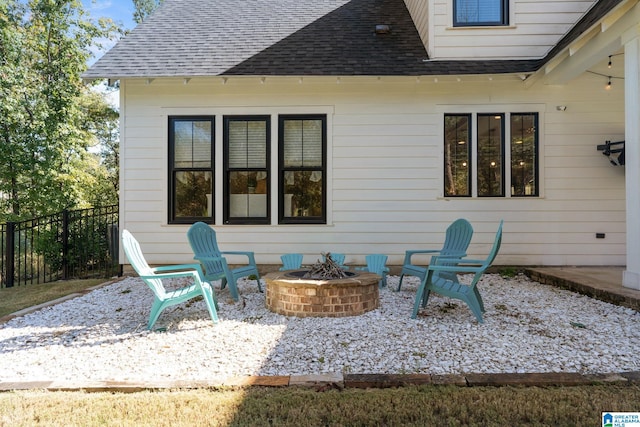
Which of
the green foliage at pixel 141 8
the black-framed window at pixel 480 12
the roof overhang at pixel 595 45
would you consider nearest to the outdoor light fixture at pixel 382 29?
the black-framed window at pixel 480 12

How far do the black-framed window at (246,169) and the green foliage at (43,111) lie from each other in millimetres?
6021

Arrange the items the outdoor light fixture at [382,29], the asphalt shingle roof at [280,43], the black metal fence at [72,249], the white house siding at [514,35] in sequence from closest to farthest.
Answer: the asphalt shingle roof at [280,43] < the white house siding at [514,35] < the outdoor light fixture at [382,29] < the black metal fence at [72,249]

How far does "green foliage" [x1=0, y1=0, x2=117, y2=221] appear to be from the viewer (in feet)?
32.1

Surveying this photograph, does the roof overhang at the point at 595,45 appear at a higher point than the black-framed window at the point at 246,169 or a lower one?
higher

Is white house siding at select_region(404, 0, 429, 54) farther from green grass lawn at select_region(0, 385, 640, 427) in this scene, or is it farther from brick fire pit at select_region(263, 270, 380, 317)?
green grass lawn at select_region(0, 385, 640, 427)

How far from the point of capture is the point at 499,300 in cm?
465

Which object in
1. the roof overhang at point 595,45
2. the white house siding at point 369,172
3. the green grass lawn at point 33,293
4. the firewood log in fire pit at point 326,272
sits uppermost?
the roof overhang at point 595,45

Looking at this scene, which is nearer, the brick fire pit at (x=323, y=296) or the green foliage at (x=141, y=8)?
the brick fire pit at (x=323, y=296)

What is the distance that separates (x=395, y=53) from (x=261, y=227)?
3761 millimetres

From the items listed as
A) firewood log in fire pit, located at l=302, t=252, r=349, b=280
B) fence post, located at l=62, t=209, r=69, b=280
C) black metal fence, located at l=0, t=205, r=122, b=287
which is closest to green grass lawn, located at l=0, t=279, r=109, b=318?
fence post, located at l=62, t=209, r=69, b=280

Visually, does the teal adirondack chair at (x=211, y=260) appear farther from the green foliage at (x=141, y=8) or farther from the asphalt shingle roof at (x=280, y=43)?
the green foliage at (x=141, y=8)

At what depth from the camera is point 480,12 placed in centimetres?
643

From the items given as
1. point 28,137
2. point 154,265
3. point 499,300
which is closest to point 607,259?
point 499,300

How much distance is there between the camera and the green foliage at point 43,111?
32.1 ft
